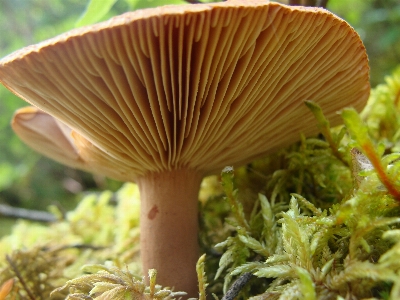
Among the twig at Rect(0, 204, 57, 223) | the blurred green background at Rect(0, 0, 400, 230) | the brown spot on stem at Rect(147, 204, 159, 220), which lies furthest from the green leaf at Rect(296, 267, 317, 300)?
the blurred green background at Rect(0, 0, 400, 230)

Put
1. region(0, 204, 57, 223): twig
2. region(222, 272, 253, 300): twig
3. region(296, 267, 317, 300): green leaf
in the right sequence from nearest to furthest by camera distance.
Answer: region(296, 267, 317, 300): green leaf → region(222, 272, 253, 300): twig → region(0, 204, 57, 223): twig

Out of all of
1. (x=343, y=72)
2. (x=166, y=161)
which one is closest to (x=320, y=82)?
(x=343, y=72)

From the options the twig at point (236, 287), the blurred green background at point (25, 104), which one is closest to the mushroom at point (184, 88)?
the twig at point (236, 287)

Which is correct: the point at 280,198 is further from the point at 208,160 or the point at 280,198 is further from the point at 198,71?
the point at 198,71

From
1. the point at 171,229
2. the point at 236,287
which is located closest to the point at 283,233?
the point at 236,287

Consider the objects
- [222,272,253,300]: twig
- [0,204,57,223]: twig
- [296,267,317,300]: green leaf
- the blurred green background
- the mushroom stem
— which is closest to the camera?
[296,267,317,300]: green leaf

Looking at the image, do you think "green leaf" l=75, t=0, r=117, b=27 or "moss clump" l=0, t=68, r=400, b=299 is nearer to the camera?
"moss clump" l=0, t=68, r=400, b=299

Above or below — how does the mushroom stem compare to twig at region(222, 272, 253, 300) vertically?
above

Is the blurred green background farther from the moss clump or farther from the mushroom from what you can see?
the mushroom
